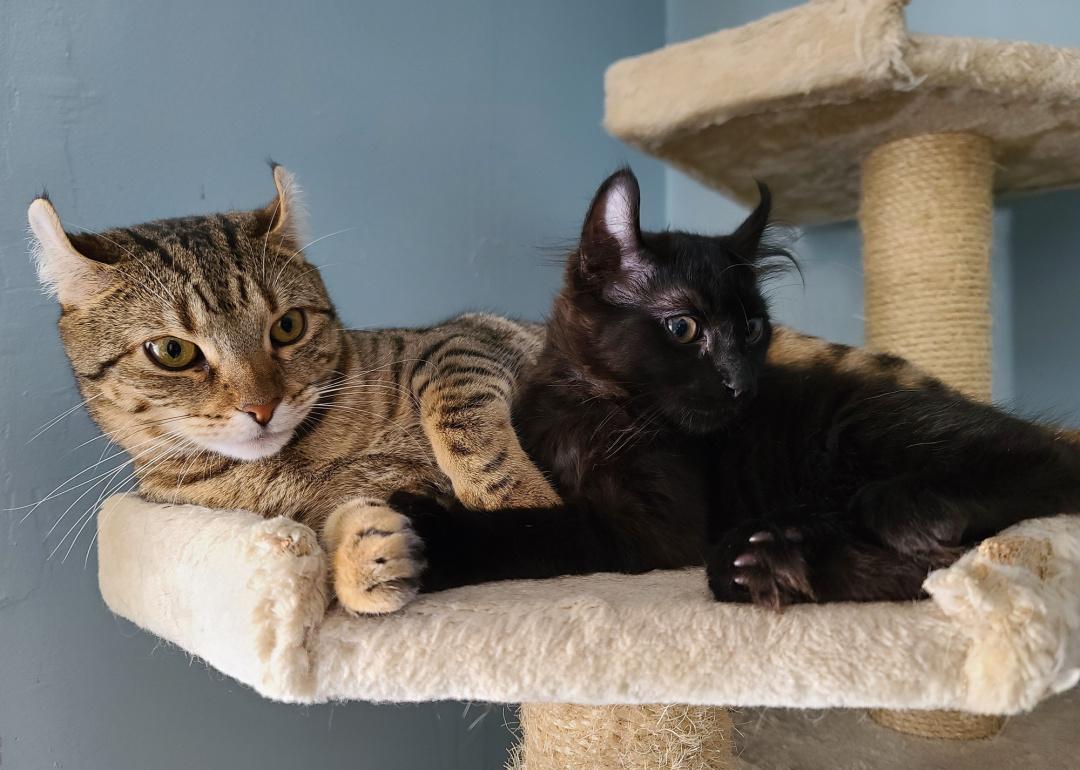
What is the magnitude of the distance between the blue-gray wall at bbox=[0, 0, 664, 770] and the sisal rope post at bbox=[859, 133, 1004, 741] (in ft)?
2.35

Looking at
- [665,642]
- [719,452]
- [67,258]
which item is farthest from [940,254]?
[67,258]

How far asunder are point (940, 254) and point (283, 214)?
4.19ft

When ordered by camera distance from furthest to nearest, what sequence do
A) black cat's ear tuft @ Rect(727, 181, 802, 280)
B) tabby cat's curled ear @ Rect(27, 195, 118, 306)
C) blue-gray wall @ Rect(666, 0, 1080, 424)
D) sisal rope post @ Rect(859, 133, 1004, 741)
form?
blue-gray wall @ Rect(666, 0, 1080, 424)
sisal rope post @ Rect(859, 133, 1004, 741)
black cat's ear tuft @ Rect(727, 181, 802, 280)
tabby cat's curled ear @ Rect(27, 195, 118, 306)

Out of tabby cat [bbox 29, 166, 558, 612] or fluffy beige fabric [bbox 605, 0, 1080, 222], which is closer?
tabby cat [bbox 29, 166, 558, 612]

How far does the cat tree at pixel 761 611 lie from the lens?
2.11 feet

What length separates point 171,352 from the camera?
Answer: 102 cm

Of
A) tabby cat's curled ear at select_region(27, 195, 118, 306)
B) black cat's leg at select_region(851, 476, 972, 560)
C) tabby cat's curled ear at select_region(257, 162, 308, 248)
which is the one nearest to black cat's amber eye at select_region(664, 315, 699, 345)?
black cat's leg at select_region(851, 476, 972, 560)

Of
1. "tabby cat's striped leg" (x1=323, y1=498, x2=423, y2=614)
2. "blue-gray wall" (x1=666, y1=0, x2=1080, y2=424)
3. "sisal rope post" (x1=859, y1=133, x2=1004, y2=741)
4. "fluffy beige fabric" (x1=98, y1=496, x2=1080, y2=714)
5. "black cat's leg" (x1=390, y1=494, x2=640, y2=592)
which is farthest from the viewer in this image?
"blue-gray wall" (x1=666, y1=0, x2=1080, y2=424)

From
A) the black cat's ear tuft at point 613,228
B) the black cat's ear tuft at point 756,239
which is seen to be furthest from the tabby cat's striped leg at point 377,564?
the black cat's ear tuft at point 756,239

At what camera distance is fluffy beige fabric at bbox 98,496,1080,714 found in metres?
0.63

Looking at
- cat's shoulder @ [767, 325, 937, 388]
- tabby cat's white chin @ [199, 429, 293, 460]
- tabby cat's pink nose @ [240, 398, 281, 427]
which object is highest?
tabby cat's pink nose @ [240, 398, 281, 427]

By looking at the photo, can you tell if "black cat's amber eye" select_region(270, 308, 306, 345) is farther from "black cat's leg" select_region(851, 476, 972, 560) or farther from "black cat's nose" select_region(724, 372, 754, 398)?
"black cat's leg" select_region(851, 476, 972, 560)

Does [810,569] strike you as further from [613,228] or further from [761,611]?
[613,228]

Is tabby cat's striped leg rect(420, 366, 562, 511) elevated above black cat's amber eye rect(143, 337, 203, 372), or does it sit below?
below
